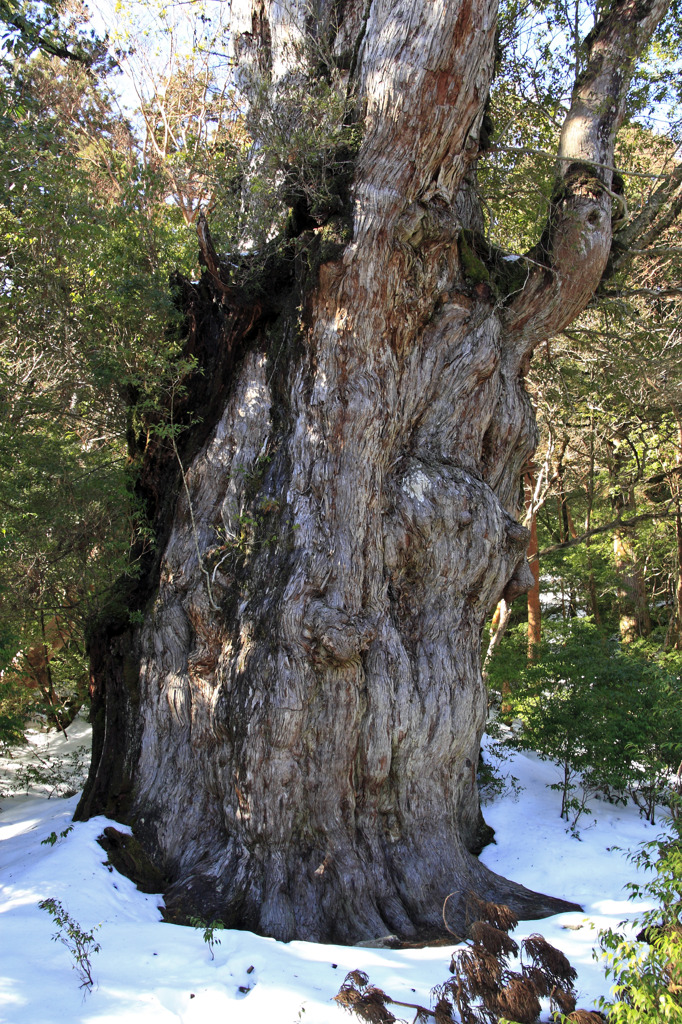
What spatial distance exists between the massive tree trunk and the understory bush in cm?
136

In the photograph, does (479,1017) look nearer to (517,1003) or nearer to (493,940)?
(517,1003)

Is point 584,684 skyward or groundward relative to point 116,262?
groundward

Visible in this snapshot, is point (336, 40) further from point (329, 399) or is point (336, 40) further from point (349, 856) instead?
point (349, 856)

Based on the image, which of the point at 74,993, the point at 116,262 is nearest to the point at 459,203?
the point at 116,262

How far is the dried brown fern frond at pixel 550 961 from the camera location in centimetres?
346

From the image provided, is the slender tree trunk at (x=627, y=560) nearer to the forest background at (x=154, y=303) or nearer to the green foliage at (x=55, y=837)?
the forest background at (x=154, y=303)

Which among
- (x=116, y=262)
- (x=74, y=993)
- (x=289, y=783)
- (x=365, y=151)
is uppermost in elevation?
(x=365, y=151)

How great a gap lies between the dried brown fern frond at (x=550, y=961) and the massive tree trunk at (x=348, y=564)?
146 cm

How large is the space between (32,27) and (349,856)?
6.53 meters

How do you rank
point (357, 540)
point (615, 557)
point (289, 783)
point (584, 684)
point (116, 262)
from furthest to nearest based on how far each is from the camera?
point (615, 557), point (584, 684), point (116, 262), point (357, 540), point (289, 783)

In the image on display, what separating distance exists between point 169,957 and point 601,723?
4.66 m

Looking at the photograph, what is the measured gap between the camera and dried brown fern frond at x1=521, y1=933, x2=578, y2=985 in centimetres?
346

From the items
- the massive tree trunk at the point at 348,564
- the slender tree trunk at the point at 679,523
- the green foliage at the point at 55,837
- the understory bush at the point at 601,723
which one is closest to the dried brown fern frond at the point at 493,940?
the massive tree trunk at the point at 348,564

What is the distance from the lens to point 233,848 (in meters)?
4.92
